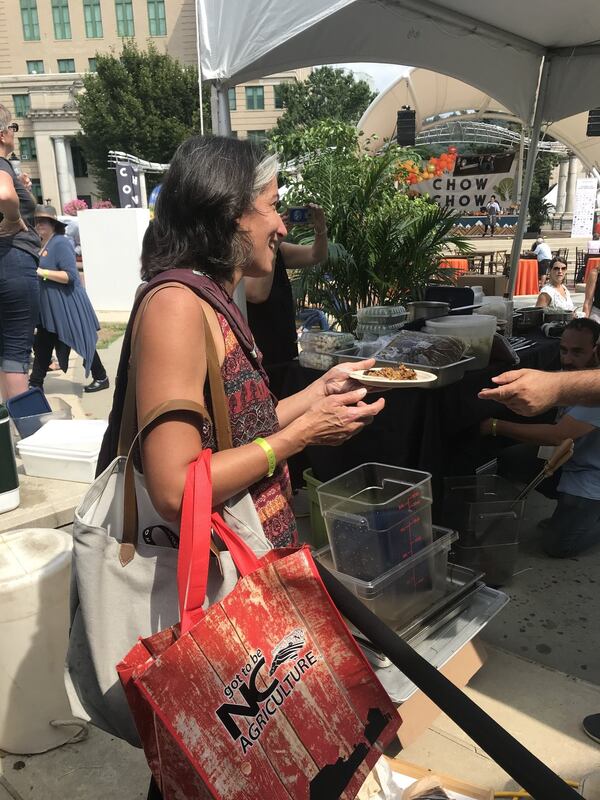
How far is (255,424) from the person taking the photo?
4.98 feet

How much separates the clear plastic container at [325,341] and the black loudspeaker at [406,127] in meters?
11.9

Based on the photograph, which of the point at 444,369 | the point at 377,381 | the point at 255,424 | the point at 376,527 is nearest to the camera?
the point at 255,424

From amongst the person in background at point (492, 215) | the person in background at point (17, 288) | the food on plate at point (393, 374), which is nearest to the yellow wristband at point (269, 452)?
the food on plate at point (393, 374)

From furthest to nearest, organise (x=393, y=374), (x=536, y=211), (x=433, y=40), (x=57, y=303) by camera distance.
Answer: (x=536, y=211) < (x=57, y=303) < (x=433, y=40) < (x=393, y=374)

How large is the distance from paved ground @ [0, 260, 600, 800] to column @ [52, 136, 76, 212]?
56.2 m

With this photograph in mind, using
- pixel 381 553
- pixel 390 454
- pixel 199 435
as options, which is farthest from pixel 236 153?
pixel 390 454

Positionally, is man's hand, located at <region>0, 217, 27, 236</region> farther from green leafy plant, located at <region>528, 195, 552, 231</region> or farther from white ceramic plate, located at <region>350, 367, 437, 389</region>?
green leafy plant, located at <region>528, 195, 552, 231</region>

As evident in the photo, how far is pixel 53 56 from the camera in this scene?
192 ft

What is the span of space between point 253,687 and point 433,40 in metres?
6.14

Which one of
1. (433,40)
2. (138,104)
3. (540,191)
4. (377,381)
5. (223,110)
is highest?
(138,104)

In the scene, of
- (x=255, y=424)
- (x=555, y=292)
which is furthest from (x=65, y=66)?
(x=255, y=424)

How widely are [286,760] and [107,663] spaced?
44cm

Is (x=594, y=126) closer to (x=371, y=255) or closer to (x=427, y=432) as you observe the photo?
(x=371, y=255)

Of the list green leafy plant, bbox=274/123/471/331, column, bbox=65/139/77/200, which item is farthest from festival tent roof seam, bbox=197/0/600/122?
column, bbox=65/139/77/200
